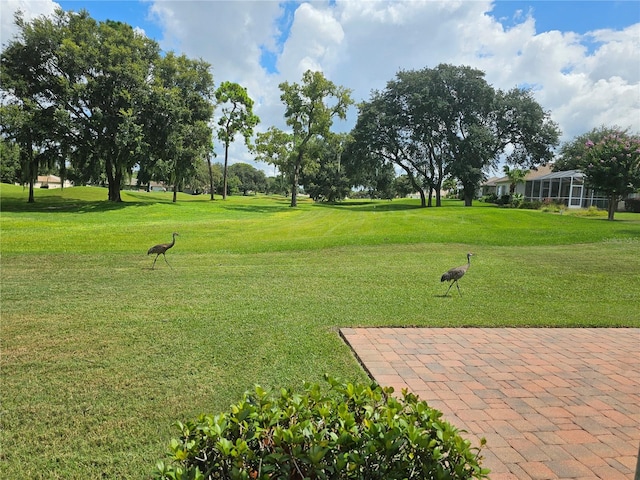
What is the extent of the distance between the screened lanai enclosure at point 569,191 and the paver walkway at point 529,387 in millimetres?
36913

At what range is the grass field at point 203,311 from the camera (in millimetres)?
3166

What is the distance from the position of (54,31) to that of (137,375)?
102 feet

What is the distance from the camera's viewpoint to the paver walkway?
9.30 feet

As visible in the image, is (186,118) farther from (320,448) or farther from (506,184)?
(506,184)

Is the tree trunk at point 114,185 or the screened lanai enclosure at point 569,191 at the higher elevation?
the screened lanai enclosure at point 569,191

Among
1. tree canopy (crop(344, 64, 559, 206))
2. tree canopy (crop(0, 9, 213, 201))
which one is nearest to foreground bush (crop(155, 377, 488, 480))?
tree canopy (crop(0, 9, 213, 201))

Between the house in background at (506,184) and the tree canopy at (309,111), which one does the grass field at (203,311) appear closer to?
the tree canopy at (309,111)

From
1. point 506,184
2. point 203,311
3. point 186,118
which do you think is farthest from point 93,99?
point 506,184

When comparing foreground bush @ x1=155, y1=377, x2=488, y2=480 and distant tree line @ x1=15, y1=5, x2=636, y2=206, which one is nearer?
foreground bush @ x1=155, y1=377, x2=488, y2=480

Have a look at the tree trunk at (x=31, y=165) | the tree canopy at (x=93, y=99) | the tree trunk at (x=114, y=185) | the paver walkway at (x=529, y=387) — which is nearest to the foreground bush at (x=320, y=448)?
the paver walkway at (x=529, y=387)

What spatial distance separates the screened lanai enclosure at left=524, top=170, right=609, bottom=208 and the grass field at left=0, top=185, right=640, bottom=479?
1094 inches

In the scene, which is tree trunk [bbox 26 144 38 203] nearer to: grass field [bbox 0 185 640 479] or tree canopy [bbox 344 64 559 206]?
grass field [bbox 0 185 640 479]

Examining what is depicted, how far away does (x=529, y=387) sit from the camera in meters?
3.96

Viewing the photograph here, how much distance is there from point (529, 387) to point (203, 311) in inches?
170
